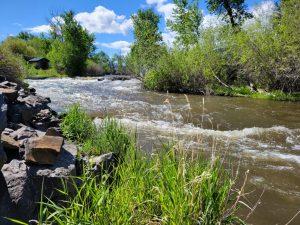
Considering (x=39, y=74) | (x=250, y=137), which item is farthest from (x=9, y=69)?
(x=39, y=74)

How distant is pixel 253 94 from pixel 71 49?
133ft

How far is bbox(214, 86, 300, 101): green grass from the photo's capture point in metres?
23.5

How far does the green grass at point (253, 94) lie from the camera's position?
2350 cm

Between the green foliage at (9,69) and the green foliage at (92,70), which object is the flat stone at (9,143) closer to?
the green foliage at (9,69)

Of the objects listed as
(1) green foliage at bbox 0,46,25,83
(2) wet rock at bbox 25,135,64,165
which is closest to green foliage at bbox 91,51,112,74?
(1) green foliage at bbox 0,46,25,83

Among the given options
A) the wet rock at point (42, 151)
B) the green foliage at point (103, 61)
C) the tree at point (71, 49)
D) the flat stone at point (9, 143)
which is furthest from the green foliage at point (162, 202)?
the green foliage at point (103, 61)

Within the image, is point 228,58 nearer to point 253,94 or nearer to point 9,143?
point 253,94

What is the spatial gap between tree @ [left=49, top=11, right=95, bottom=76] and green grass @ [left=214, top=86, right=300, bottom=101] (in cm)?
3600

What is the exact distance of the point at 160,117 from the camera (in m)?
14.7

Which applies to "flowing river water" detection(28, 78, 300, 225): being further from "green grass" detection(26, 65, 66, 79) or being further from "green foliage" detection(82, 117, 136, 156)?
"green grass" detection(26, 65, 66, 79)

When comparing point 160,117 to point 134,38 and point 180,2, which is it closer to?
point 180,2

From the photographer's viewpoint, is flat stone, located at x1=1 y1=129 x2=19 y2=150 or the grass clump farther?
the grass clump

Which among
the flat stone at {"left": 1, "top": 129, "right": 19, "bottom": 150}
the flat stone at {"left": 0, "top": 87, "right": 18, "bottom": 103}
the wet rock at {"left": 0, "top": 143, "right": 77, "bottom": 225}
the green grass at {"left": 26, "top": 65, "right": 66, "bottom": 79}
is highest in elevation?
the flat stone at {"left": 0, "top": 87, "right": 18, "bottom": 103}

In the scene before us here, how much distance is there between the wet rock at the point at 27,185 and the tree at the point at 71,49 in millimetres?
54440
